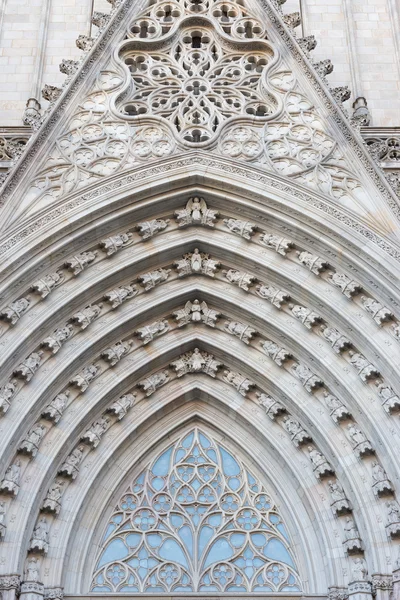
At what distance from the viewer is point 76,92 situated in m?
15.5

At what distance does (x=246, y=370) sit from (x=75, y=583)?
401 centimetres

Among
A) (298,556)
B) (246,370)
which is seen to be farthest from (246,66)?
(298,556)

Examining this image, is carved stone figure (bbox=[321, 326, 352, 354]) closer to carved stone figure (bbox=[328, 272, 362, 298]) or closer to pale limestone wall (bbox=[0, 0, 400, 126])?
carved stone figure (bbox=[328, 272, 362, 298])

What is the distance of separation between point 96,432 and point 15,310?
221cm

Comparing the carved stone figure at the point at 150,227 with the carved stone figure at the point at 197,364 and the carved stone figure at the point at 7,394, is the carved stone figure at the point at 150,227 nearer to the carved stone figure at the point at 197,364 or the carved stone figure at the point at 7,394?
the carved stone figure at the point at 197,364

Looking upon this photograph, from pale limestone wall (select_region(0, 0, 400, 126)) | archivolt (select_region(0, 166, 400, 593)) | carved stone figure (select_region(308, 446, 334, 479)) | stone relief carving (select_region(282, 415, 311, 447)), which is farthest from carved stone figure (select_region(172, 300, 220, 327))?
pale limestone wall (select_region(0, 0, 400, 126))

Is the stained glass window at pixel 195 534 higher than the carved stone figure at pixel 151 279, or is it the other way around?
the carved stone figure at pixel 151 279

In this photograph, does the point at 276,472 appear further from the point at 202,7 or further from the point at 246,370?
the point at 202,7

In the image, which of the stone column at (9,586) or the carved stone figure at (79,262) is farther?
the carved stone figure at (79,262)

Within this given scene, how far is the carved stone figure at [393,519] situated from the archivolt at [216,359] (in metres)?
0.11

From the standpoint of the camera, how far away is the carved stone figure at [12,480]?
13219mm

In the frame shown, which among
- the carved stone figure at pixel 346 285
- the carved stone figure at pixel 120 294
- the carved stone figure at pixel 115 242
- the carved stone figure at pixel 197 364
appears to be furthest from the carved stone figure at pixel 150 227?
the carved stone figure at pixel 346 285

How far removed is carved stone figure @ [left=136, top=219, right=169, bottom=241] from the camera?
48.2 ft

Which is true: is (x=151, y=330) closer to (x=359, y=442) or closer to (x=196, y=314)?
(x=196, y=314)
